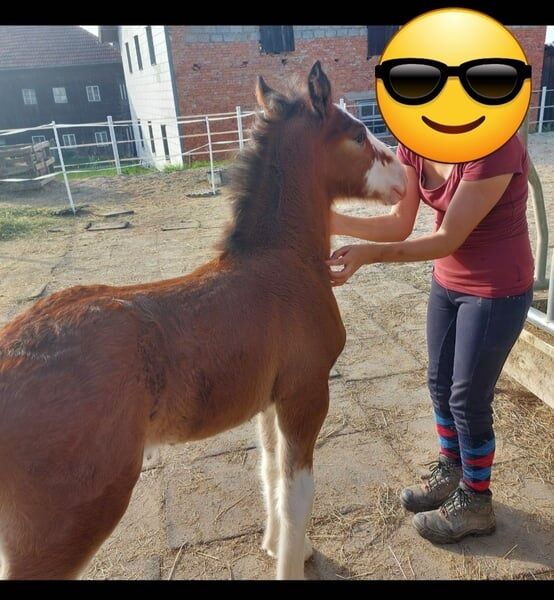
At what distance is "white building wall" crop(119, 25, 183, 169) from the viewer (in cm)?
1677

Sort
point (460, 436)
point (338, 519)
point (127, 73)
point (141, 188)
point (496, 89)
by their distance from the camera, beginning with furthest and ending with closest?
point (127, 73) < point (141, 188) < point (338, 519) < point (460, 436) < point (496, 89)

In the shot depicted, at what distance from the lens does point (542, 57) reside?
19.1m

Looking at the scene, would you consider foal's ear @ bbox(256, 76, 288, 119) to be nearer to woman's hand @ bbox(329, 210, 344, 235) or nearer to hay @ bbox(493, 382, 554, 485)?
woman's hand @ bbox(329, 210, 344, 235)

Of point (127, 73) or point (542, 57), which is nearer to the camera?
point (542, 57)

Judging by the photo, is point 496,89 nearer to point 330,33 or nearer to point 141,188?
point 141,188

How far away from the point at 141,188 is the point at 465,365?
10.9m

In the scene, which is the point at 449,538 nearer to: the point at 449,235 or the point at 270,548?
the point at 270,548

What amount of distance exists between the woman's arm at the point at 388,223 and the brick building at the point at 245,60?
15.0 m

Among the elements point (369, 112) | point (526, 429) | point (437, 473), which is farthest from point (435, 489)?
point (369, 112)

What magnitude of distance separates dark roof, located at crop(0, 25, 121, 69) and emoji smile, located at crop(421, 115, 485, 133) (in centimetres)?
3124

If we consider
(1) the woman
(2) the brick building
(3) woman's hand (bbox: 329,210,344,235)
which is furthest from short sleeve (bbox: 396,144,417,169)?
(2) the brick building

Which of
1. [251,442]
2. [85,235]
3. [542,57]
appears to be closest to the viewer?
[251,442]

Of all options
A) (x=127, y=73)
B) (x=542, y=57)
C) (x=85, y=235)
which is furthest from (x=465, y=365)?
(x=127, y=73)

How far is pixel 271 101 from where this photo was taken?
2227 mm
